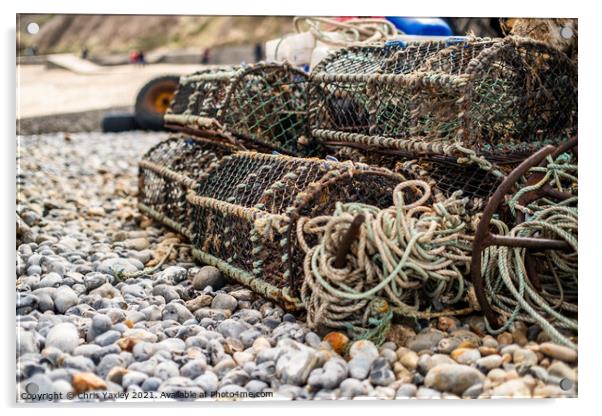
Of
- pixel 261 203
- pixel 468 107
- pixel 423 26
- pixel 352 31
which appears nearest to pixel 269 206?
pixel 261 203

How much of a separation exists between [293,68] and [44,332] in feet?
7.09

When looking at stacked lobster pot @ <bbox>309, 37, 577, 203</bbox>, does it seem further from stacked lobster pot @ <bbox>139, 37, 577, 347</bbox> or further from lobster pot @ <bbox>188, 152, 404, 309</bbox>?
lobster pot @ <bbox>188, 152, 404, 309</bbox>

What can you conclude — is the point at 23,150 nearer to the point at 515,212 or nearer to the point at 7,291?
the point at 7,291

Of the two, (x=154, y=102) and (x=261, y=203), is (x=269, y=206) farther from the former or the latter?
(x=154, y=102)

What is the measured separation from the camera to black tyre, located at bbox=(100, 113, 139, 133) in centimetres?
1098

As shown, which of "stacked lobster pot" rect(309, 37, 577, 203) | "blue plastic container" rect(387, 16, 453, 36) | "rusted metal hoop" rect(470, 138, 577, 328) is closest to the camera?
"rusted metal hoop" rect(470, 138, 577, 328)

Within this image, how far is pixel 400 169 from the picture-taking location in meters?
3.87

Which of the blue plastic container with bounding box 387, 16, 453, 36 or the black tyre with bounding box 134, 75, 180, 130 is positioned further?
the black tyre with bounding box 134, 75, 180, 130

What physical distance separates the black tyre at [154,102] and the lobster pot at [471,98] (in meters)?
6.38

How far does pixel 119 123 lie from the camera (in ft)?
36.0

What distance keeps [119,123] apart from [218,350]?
8.22m

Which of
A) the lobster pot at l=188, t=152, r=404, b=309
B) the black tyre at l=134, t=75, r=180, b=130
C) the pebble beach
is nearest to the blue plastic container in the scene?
the lobster pot at l=188, t=152, r=404, b=309

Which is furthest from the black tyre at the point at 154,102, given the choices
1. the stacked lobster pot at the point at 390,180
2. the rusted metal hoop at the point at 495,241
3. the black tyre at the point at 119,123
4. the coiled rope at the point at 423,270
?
the rusted metal hoop at the point at 495,241

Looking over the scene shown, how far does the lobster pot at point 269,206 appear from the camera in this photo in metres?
3.44
